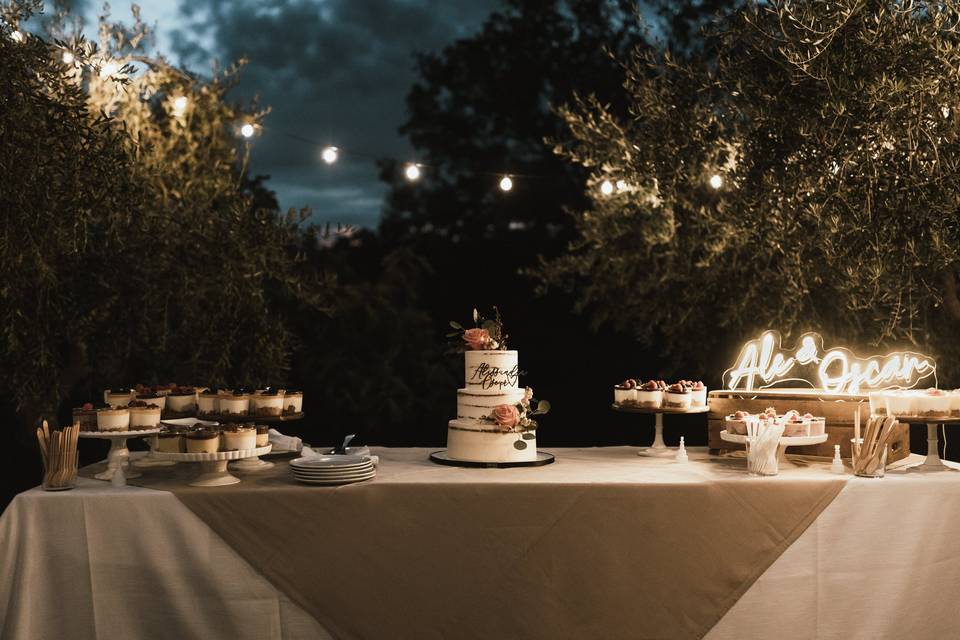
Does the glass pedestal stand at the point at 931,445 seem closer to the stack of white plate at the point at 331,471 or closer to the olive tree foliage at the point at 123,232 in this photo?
the stack of white plate at the point at 331,471

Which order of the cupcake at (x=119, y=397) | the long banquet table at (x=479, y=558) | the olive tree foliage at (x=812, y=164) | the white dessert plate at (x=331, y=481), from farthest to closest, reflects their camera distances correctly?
the olive tree foliage at (x=812, y=164) → the cupcake at (x=119, y=397) → the white dessert plate at (x=331, y=481) → the long banquet table at (x=479, y=558)

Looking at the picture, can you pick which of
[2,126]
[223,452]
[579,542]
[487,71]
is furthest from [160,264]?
[487,71]

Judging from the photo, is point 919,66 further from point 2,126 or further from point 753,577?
point 2,126

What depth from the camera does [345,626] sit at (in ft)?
12.5

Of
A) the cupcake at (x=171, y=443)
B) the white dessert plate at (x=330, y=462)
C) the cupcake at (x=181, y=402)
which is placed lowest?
the white dessert plate at (x=330, y=462)

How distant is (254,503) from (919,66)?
15.3ft

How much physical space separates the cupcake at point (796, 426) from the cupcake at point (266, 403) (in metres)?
2.55

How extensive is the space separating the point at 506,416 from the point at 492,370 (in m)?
0.25

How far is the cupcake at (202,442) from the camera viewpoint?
3861 mm

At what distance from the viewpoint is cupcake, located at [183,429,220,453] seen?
12.7 ft

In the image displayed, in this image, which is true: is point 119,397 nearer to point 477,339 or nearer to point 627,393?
point 477,339

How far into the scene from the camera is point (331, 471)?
3.91 metres

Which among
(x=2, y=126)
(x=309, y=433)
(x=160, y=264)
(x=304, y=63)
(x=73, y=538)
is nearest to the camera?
(x=73, y=538)

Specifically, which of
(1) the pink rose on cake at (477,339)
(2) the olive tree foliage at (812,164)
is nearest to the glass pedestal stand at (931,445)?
(2) the olive tree foliage at (812,164)
